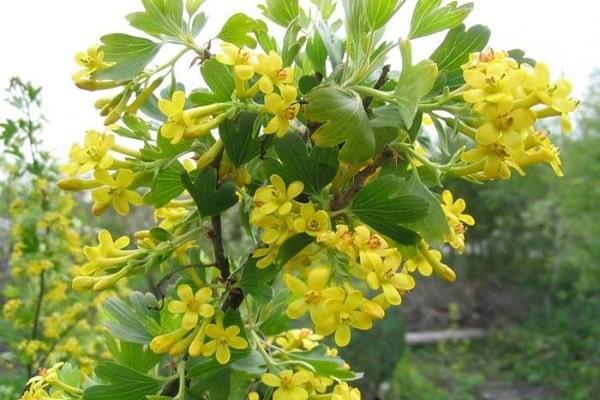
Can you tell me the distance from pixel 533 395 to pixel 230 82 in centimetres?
618

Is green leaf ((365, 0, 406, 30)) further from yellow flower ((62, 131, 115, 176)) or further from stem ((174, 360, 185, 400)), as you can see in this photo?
stem ((174, 360, 185, 400))

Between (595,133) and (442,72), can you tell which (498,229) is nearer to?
(595,133)

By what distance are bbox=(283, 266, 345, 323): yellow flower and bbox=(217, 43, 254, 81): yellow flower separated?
20 centimetres

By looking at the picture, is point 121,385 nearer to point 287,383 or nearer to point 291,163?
point 287,383

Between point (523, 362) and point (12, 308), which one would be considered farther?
point (523, 362)

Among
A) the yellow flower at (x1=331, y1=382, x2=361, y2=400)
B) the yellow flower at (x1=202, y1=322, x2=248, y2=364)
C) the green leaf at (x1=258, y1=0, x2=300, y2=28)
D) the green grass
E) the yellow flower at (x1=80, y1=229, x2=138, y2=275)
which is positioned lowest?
the green grass

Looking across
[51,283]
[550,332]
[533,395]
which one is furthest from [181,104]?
[550,332]

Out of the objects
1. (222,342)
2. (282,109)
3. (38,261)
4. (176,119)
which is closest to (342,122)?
(282,109)

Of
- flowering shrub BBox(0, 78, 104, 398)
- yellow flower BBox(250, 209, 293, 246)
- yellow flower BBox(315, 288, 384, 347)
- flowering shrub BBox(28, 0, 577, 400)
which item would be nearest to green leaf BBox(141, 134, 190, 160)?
flowering shrub BBox(28, 0, 577, 400)

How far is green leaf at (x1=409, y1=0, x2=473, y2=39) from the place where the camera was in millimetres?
677

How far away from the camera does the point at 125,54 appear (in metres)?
0.73

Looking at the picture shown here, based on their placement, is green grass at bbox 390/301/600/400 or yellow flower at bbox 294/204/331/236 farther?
green grass at bbox 390/301/600/400

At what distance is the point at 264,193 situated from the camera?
67 cm

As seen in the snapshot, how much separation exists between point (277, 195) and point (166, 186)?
0.14 m
